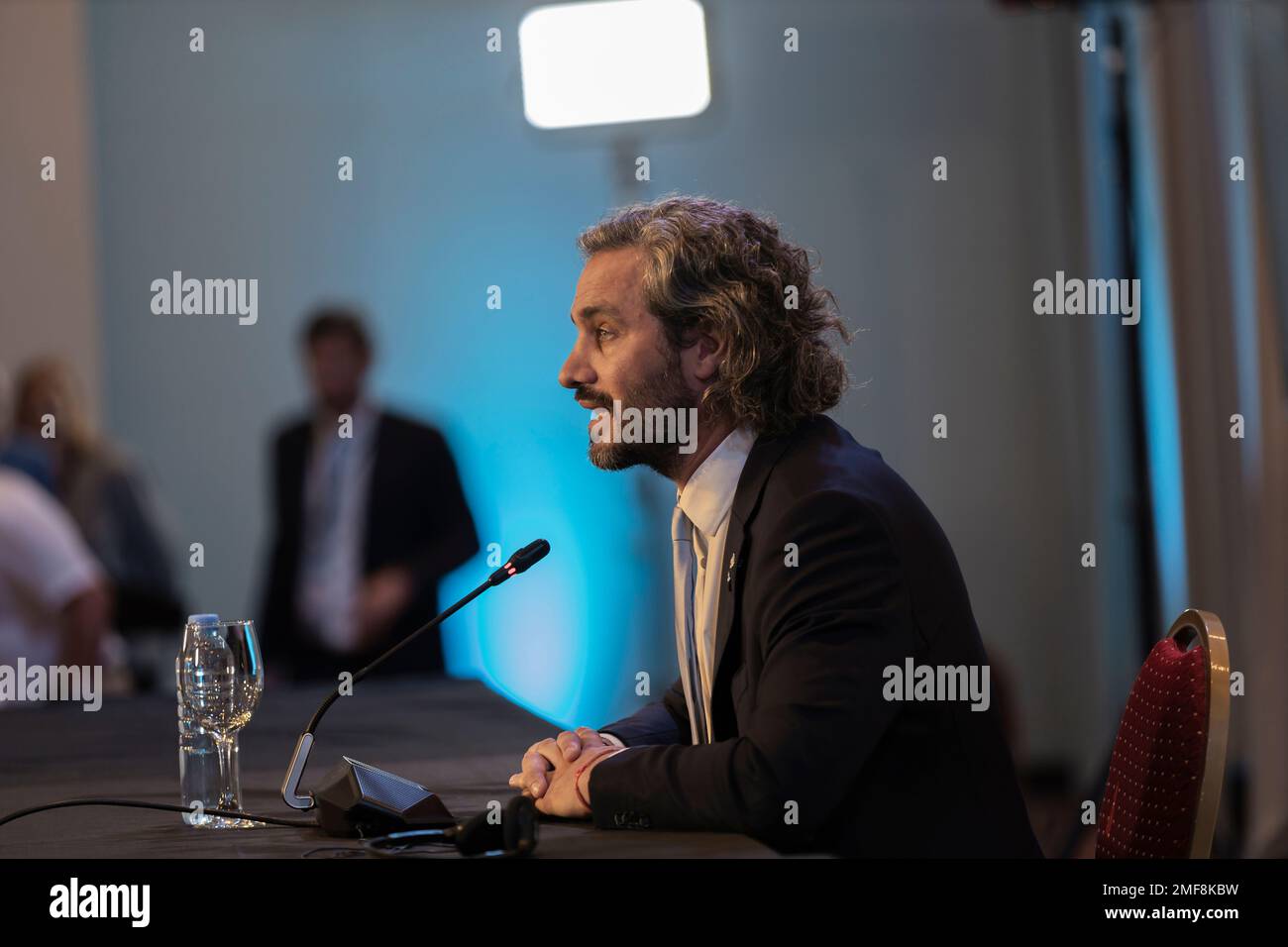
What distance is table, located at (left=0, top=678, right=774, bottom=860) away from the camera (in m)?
1.43

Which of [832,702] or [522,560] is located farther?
[522,560]

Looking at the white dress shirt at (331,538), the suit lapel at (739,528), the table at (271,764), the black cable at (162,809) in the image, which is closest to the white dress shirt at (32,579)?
the table at (271,764)

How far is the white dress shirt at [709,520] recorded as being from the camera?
68.9 inches

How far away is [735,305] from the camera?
5.98 feet

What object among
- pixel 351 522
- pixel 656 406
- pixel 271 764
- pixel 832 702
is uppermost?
pixel 656 406

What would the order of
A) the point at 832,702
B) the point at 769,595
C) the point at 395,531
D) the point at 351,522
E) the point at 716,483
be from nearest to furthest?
the point at 832,702
the point at 769,595
the point at 716,483
the point at 395,531
the point at 351,522

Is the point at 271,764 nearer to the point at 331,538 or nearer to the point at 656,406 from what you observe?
the point at 656,406

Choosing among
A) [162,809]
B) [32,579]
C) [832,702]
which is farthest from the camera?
[32,579]

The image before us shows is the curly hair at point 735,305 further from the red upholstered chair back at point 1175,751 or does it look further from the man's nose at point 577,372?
the red upholstered chair back at point 1175,751

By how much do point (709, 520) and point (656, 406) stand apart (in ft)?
0.53

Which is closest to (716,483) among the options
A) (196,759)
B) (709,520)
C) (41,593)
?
(709,520)

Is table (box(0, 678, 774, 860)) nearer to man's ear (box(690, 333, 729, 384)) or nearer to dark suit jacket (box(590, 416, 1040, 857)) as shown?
dark suit jacket (box(590, 416, 1040, 857))
